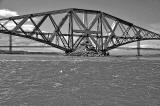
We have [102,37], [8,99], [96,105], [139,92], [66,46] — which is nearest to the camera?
[96,105]

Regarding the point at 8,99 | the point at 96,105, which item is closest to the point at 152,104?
the point at 96,105

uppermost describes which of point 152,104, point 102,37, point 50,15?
point 50,15

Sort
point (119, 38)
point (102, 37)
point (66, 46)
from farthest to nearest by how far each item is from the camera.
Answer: point (119, 38)
point (102, 37)
point (66, 46)

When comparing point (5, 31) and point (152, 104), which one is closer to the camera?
point (152, 104)

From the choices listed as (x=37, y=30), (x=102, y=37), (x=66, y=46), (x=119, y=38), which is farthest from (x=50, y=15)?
(x=119, y=38)

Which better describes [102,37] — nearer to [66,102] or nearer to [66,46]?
[66,46]

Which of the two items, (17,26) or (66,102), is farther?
(17,26)

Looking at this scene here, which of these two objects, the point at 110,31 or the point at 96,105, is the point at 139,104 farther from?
the point at 110,31

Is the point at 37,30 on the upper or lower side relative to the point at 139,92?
upper

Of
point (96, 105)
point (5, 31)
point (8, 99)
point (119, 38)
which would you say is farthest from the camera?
point (119, 38)
